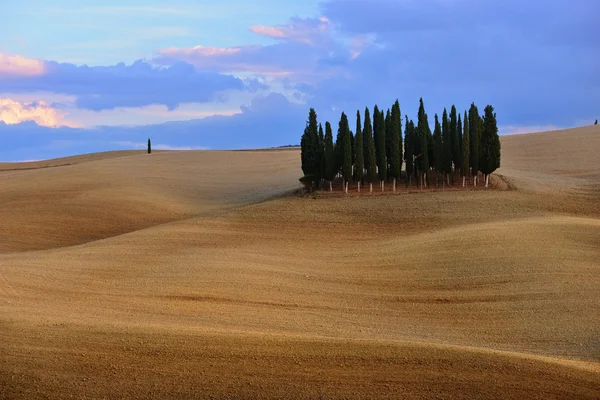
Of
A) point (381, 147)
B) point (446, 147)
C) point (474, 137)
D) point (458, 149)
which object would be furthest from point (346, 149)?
point (474, 137)

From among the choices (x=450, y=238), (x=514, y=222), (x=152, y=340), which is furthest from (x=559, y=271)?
(x=152, y=340)

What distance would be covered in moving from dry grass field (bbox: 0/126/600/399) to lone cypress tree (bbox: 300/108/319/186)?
2.13 m

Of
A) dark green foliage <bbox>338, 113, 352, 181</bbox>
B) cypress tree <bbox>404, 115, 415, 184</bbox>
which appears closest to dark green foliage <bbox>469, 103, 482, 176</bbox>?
cypress tree <bbox>404, 115, 415, 184</bbox>

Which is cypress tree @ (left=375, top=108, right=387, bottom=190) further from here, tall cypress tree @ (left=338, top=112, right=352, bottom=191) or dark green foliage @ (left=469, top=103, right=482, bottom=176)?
dark green foliage @ (left=469, top=103, right=482, bottom=176)

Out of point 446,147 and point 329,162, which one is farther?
point 446,147

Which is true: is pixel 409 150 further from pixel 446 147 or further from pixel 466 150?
pixel 466 150

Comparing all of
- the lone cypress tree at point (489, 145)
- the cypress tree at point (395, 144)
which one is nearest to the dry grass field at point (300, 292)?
the lone cypress tree at point (489, 145)

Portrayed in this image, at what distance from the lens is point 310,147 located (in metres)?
44.5

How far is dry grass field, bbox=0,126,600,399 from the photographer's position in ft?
43.8

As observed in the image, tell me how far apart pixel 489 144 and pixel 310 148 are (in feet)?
34.3

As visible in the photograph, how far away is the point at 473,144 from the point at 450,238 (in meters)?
14.9

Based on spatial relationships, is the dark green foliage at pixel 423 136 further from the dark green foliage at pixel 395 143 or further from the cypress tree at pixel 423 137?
the dark green foliage at pixel 395 143

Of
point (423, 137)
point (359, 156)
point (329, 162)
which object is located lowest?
point (329, 162)

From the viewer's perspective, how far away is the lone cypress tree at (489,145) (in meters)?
43.0
